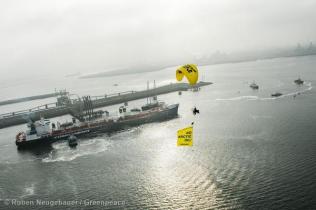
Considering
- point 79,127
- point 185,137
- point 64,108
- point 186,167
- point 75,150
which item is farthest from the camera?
point 64,108

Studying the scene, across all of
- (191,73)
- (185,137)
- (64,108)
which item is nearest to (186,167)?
(191,73)

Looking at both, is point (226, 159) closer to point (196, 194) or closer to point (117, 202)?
point (196, 194)

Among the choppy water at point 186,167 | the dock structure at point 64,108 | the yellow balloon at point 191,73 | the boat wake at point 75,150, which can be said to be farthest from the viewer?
the dock structure at point 64,108

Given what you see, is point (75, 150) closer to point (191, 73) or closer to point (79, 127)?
point (79, 127)

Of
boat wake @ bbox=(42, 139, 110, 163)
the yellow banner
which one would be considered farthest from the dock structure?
the yellow banner

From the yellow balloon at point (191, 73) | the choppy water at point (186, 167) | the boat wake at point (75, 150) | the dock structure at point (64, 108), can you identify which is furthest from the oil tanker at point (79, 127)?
the yellow balloon at point (191, 73)

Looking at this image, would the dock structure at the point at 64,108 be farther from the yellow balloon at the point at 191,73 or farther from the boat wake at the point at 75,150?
the yellow balloon at the point at 191,73
